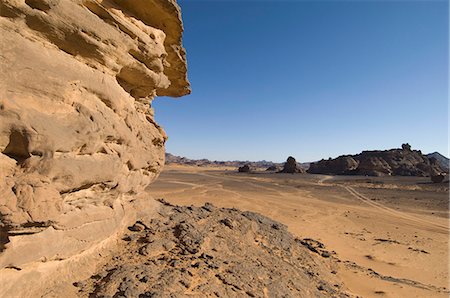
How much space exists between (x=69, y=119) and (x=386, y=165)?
71.7 meters

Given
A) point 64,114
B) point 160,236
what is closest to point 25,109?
point 64,114

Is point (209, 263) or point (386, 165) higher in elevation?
point (386, 165)

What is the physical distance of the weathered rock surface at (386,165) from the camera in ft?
200

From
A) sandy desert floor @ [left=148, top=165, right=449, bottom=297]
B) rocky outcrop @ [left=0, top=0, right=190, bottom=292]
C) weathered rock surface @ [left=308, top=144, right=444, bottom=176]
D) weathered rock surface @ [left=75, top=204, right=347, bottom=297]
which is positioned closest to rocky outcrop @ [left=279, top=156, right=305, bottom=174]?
weathered rock surface @ [left=308, top=144, right=444, bottom=176]

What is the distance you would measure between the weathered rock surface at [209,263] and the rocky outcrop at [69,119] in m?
0.90

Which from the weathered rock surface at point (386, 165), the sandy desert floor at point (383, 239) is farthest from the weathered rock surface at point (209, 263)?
the weathered rock surface at point (386, 165)

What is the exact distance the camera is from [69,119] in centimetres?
480

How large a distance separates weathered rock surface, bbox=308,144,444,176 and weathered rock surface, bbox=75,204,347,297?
58200mm

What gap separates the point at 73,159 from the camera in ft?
16.0

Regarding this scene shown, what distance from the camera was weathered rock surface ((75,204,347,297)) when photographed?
4972 millimetres

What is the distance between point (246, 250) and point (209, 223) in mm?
1470

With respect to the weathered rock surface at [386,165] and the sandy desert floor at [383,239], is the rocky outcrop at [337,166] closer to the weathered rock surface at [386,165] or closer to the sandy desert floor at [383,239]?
the weathered rock surface at [386,165]

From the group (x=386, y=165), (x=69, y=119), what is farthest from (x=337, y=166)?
(x=69, y=119)

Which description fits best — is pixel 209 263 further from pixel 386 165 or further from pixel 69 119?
pixel 386 165
